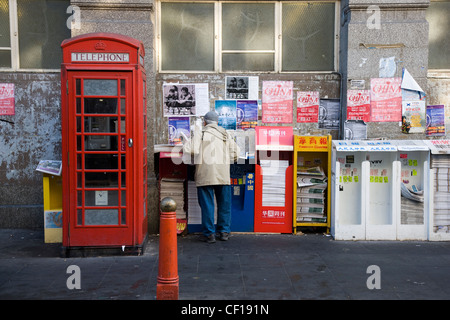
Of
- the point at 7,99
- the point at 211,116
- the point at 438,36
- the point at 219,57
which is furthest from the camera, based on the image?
the point at 438,36

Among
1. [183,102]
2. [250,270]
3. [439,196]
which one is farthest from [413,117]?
[250,270]

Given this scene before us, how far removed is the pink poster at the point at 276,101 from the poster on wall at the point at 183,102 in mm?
964

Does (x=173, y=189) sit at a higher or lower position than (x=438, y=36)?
lower

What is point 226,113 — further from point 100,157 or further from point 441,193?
→ point 441,193

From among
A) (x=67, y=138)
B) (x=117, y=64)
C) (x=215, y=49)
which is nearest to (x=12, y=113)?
(x=67, y=138)

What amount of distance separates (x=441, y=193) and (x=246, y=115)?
3.20 metres

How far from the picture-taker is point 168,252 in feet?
15.6

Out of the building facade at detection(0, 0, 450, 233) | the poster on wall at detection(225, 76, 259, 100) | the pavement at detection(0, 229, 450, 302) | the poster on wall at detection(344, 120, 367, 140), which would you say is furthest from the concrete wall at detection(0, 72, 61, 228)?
the poster on wall at detection(344, 120, 367, 140)

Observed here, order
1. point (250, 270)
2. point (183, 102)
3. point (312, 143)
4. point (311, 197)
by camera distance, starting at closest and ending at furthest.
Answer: point (250, 270) → point (312, 143) → point (311, 197) → point (183, 102)

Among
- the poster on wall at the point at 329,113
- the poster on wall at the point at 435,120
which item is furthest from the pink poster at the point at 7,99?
the poster on wall at the point at 435,120

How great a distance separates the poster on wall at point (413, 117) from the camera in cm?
787
